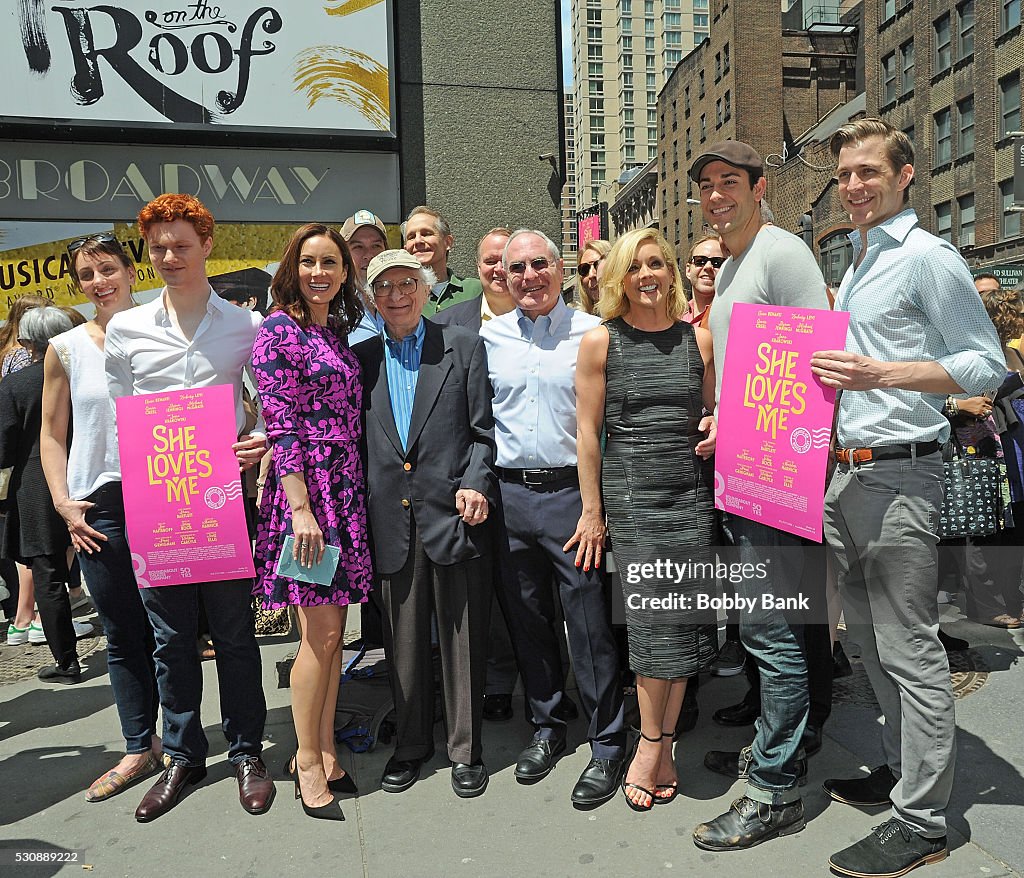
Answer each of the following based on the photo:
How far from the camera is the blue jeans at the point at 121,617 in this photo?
11.5 ft

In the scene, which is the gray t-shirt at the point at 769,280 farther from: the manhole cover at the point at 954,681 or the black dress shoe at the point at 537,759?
the manhole cover at the point at 954,681

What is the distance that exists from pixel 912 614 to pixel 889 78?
4049cm

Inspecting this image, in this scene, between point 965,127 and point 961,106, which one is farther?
point 961,106

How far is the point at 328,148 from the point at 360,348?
573 cm

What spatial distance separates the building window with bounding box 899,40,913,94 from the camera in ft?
115

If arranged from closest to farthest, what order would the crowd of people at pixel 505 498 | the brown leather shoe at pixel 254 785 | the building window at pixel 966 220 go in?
the crowd of people at pixel 505 498, the brown leather shoe at pixel 254 785, the building window at pixel 966 220

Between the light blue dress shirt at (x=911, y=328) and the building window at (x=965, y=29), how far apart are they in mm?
34034

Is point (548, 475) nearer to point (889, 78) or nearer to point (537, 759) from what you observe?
point (537, 759)

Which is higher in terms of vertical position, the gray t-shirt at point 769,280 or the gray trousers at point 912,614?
the gray t-shirt at point 769,280

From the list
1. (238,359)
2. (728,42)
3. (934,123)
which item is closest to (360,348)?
(238,359)

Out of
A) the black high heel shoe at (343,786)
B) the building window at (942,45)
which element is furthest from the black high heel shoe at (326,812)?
the building window at (942,45)

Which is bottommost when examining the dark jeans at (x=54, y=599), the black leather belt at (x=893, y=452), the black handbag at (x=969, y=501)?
the dark jeans at (x=54, y=599)

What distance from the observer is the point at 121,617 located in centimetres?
357

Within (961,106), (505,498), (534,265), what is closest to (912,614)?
(505,498)
